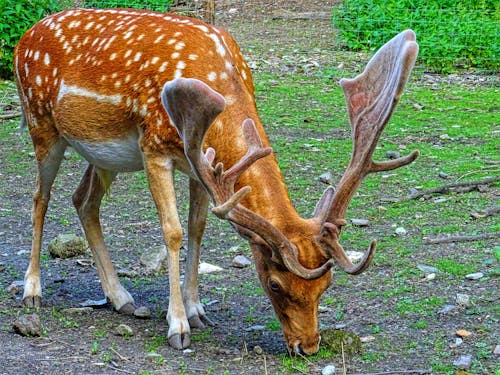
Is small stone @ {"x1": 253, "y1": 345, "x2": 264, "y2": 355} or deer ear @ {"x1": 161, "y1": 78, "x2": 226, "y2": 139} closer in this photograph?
deer ear @ {"x1": 161, "y1": 78, "x2": 226, "y2": 139}

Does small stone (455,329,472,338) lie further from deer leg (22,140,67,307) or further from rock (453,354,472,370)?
deer leg (22,140,67,307)

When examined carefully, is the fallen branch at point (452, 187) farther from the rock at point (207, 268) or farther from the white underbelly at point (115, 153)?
the white underbelly at point (115, 153)

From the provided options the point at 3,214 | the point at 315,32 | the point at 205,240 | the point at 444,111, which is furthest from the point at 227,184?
the point at 315,32

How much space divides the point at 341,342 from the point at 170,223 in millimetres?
1212

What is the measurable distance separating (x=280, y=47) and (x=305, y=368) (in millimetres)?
10321

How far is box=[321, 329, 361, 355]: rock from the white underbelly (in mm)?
1595

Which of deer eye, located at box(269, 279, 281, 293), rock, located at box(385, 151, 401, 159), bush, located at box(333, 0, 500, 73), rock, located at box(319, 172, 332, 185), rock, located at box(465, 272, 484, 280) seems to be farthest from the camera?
bush, located at box(333, 0, 500, 73)

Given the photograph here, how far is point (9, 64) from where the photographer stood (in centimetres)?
1340

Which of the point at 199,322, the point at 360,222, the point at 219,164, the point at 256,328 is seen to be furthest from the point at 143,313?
the point at 360,222

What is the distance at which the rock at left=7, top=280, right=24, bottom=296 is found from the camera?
22.5ft

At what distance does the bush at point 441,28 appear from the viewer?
1368 cm

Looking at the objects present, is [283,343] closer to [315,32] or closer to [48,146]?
[48,146]

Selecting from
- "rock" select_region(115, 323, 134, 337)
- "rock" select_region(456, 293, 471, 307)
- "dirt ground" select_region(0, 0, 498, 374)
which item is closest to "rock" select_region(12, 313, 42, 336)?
"dirt ground" select_region(0, 0, 498, 374)

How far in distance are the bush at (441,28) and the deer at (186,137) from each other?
7.68 metres
